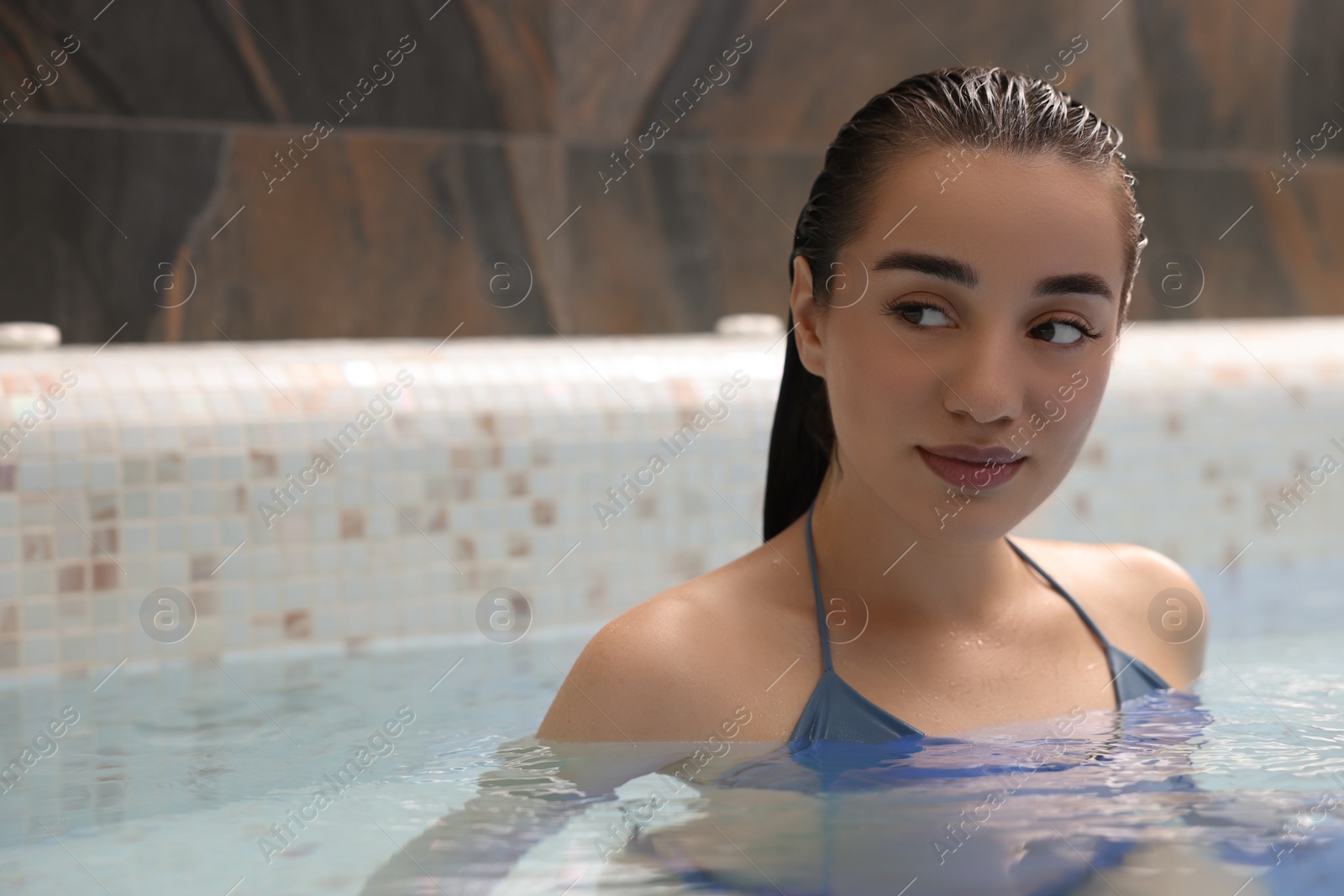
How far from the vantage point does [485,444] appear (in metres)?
1.83

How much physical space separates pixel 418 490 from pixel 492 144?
1158 mm

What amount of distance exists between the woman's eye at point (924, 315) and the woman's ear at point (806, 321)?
116 millimetres

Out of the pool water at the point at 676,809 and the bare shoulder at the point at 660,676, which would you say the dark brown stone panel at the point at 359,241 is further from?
the bare shoulder at the point at 660,676

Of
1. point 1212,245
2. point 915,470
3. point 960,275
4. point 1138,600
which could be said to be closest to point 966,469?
point 915,470

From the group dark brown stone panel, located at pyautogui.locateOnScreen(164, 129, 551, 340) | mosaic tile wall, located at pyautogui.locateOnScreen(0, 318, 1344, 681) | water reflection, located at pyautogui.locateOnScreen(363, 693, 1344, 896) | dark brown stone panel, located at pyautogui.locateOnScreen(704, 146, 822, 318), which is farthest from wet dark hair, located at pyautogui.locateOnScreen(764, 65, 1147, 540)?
dark brown stone panel, located at pyautogui.locateOnScreen(704, 146, 822, 318)

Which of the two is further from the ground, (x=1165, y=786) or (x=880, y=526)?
(x=880, y=526)

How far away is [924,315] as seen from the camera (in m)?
1.02

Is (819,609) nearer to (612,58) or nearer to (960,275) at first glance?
(960,275)

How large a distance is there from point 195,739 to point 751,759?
0.66 meters

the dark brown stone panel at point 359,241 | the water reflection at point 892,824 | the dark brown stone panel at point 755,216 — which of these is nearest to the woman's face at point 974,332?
the water reflection at point 892,824

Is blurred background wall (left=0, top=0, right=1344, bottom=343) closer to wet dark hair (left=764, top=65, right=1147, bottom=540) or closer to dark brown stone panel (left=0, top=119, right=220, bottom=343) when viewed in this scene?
dark brown stone panel (left=0, top=119, right=220, bottom=343)

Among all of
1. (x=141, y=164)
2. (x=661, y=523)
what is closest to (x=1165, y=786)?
(x=661, y=523)

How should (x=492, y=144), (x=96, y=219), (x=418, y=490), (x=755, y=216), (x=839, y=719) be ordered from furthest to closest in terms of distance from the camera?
(x=755, y=216) → (x=492, y=144) → (x=96, y=219) → (x=418, y=490) → (x=839, y=719)

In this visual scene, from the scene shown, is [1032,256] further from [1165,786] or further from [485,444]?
[485,444]
